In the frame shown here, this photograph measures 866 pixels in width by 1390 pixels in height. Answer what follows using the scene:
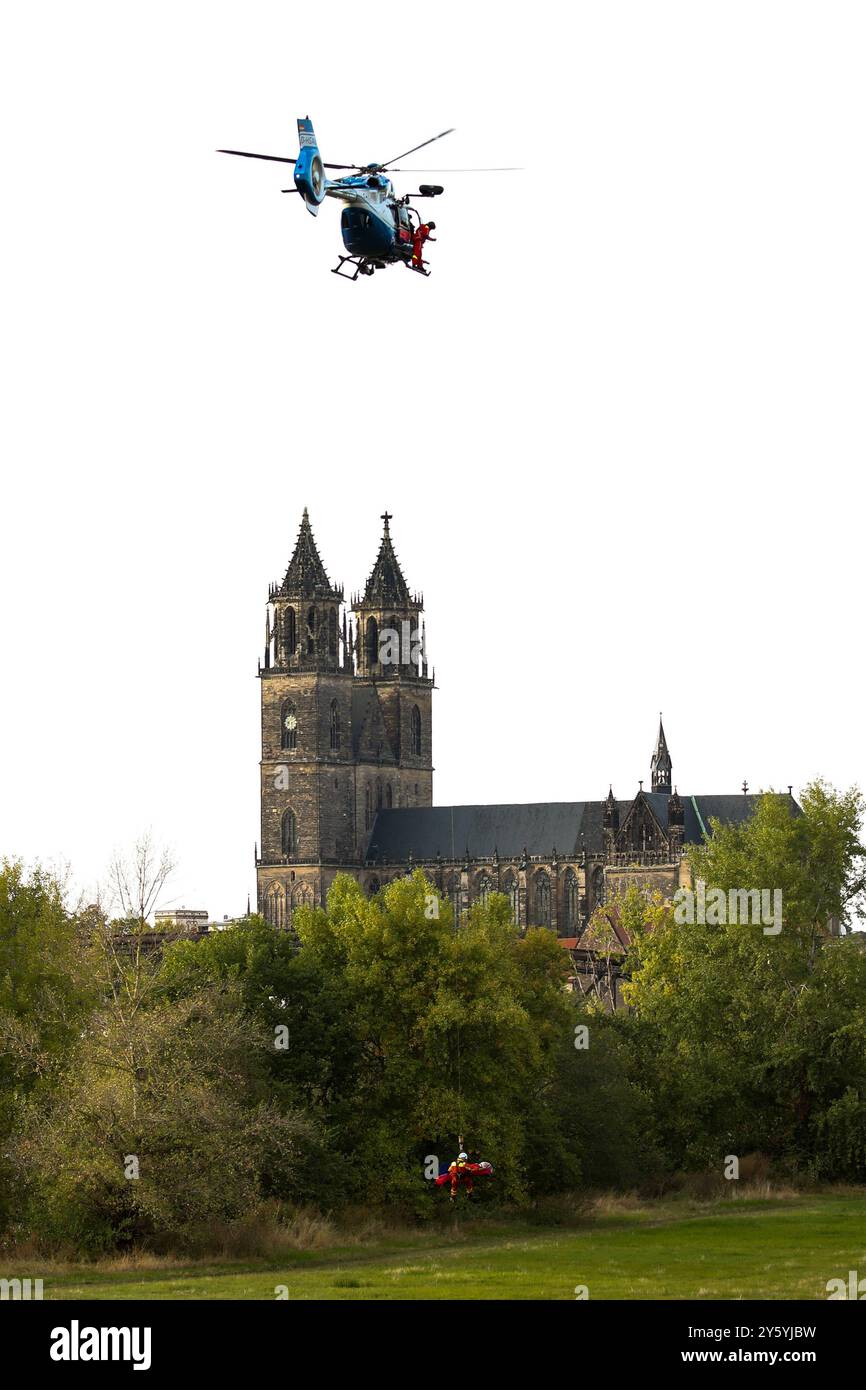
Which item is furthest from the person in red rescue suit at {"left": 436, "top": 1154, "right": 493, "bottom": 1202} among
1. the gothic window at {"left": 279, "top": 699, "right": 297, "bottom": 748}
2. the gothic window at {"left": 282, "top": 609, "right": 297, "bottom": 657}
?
the gothic window at {"left": 282, "top": 609, "right": 297, "bottom": 657}

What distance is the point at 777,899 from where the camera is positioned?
257ft

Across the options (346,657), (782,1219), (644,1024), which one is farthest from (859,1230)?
(346,657)

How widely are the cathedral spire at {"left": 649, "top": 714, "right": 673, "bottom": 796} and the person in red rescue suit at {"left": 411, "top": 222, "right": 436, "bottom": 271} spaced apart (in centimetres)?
13171

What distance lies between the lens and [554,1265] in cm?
4266

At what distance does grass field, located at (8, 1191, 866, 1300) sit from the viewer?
124 ft

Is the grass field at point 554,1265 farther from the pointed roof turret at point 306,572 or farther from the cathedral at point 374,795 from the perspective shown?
the pointed roof turret at point 306,572

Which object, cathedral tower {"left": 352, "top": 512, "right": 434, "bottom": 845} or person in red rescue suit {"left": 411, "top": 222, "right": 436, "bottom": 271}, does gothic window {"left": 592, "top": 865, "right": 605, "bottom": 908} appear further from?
person in red rescue suit {"left": 411, "top": 222, "right": 436, "bottom": 271}

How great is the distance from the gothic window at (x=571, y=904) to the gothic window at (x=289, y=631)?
2794 cm

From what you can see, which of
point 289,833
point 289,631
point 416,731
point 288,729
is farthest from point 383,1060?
point 416,731

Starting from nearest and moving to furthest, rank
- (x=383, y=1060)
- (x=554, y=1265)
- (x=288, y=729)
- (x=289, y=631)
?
1. (x=554, y=1265)
2. (x=383, y=1060)
3. (x=288, y=729)
4. (x=289, y=631)

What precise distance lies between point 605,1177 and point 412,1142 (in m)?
7.69

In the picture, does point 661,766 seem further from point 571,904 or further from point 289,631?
point 289,631

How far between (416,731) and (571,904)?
77.0ft

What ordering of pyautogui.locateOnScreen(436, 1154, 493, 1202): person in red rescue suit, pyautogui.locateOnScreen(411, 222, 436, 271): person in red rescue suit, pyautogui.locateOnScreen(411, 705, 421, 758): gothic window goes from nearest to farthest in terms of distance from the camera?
pyautogui.locateOnScreen(411, 222, 436, 271): person in red rescue suit, pyautogui.locateOnScreen(436, 1154, 493, 1202): person in red rescue suit, pyautogui.locateOnScreen(411, 705, 421, 758): gothic window
